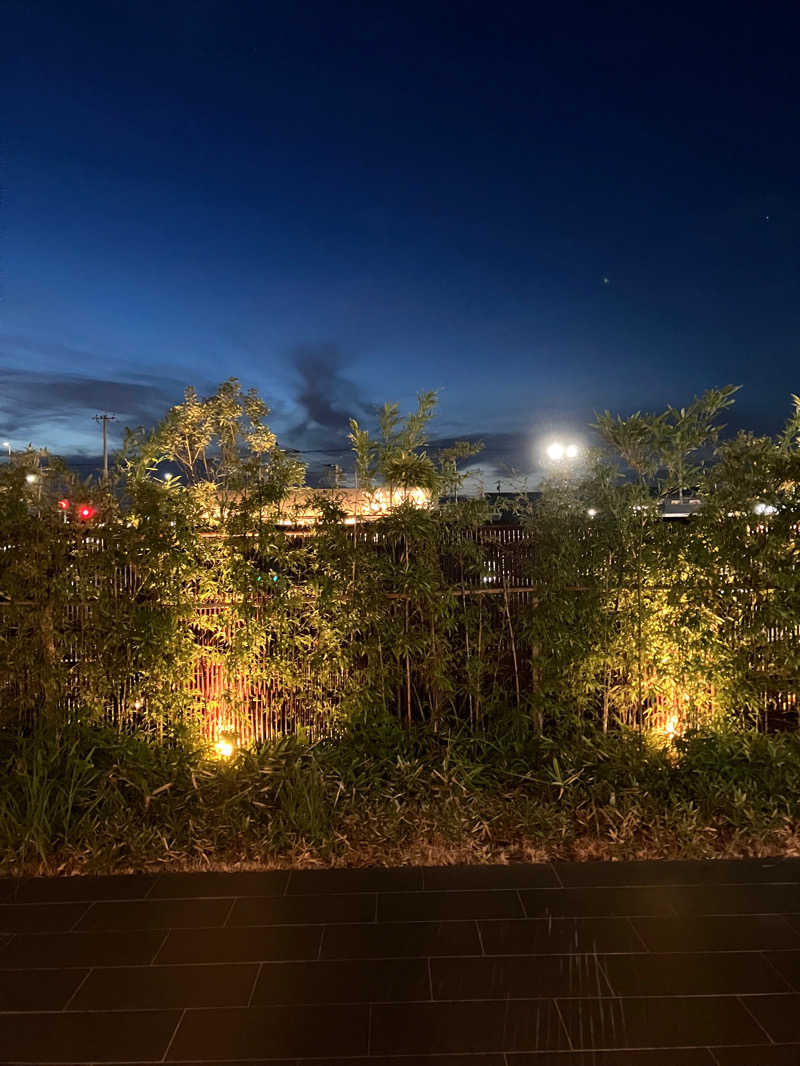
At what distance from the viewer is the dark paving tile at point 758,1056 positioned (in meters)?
2.18

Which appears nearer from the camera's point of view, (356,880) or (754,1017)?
(754,1017)

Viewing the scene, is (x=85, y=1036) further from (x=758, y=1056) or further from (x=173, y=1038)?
(x=758, y=1056)

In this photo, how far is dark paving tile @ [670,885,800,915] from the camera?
10.0 feet

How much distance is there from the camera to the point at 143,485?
441 cm

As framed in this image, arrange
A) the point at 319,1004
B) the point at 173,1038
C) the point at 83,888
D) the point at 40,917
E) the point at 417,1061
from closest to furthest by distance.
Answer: the point at 417,1061, the point at 173,1038, the point at 319,1004, the point at 40,917, the point at 83,888

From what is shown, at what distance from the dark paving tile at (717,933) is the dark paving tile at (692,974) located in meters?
0.06

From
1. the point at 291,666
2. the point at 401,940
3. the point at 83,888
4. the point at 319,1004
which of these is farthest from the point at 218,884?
the point at 291,666

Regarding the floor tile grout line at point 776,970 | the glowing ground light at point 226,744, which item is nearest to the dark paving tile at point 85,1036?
the floor tile grout line at point 776,970

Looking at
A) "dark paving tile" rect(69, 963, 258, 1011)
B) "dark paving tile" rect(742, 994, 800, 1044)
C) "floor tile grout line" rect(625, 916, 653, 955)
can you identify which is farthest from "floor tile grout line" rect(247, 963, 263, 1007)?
"dark paving tile" rect(742, 994, 800, 1044)

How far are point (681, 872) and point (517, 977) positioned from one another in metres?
1.19

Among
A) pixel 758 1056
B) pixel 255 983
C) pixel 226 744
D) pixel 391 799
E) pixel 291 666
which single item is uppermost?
pixel 291 666

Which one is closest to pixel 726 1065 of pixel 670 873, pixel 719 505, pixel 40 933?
pixel 670 873

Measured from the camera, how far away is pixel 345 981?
259cm

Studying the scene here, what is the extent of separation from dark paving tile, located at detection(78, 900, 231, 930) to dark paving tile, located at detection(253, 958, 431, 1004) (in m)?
0.49
